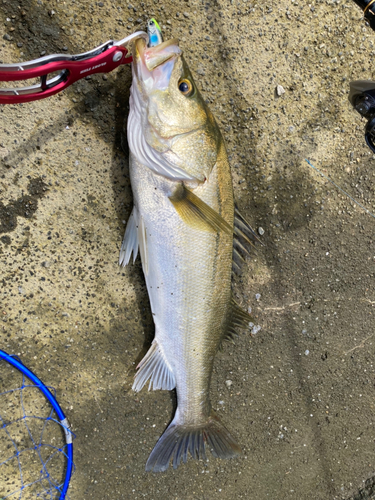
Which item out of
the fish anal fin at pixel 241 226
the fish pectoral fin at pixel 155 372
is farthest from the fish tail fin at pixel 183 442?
the fish anal fin at pixel 241 226

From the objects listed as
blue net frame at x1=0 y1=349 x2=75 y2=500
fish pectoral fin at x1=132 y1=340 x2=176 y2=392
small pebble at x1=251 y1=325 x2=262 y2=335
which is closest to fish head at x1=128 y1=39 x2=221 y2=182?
fish pectoral fin at x1=132 y1=340 x2=176 y2=392

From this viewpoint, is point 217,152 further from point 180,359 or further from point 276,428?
point 276,428

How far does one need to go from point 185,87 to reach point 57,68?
65 centimetres

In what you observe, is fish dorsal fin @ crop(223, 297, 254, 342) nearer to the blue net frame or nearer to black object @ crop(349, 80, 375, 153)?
the blue net frame

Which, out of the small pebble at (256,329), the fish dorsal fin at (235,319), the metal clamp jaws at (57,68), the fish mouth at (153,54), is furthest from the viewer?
the small pebble at (256,329)

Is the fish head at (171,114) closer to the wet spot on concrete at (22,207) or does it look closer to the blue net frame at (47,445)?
the wet spot on concrete at (22,207)

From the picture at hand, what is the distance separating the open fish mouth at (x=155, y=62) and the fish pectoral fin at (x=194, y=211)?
1.83ft

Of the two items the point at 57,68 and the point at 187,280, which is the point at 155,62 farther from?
the point at 187,280

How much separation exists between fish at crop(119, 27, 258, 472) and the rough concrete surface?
0.20 meters

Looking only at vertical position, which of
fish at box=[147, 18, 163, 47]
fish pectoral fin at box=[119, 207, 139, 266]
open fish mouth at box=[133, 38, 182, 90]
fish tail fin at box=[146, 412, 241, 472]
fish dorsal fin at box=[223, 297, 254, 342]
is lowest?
fish tail fin at box=[146, 412, 241, 472]

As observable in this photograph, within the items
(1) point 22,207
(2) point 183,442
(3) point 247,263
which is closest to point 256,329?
(3) point 247,263

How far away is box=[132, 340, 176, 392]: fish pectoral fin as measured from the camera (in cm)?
207

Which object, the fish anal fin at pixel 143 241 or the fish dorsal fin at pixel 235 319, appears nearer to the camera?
the fish anal fin at pixel 143 241

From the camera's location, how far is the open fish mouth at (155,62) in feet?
5.16
